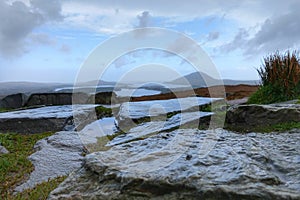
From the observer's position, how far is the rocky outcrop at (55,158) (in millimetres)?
3336

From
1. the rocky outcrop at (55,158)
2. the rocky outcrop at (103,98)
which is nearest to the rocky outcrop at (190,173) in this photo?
the rocky outcrop at (55,158)

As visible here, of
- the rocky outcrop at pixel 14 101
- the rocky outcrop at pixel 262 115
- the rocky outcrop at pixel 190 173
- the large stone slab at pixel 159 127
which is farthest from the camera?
the rocky outcrop at pixel 14 101

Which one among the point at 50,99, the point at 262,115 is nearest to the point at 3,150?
the point at 262,115

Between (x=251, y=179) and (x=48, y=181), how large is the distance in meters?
1.99

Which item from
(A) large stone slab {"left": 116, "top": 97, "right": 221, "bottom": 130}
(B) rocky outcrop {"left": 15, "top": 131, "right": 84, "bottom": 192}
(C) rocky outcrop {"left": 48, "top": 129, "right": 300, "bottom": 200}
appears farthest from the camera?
(A) large stone slab {"left": 116, "top": 97, "right": 221, "bottom": 130}

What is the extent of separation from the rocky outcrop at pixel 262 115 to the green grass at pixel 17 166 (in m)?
3.00

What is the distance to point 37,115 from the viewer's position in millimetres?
6551

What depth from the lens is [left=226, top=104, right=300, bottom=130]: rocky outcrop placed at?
4648 millimetres

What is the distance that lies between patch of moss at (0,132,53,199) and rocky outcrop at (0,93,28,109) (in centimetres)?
489

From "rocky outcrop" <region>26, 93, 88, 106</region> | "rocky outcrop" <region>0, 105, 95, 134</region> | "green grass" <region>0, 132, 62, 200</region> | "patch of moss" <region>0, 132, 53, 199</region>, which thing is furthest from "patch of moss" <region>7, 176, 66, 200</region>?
"rocky outcrop" <region>26, 93, 88, 106</region>

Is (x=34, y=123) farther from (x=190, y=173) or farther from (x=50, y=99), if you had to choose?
(x=190, y=173)

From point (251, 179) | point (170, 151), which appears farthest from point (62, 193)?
point (251, 179)

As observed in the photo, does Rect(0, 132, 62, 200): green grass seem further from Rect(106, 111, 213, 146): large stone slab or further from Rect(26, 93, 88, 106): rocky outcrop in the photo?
Rect(26, 93, 88, 106): rocky outcrop

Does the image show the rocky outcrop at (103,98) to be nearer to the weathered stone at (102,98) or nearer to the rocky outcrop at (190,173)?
the weathered stone at (102,98)
